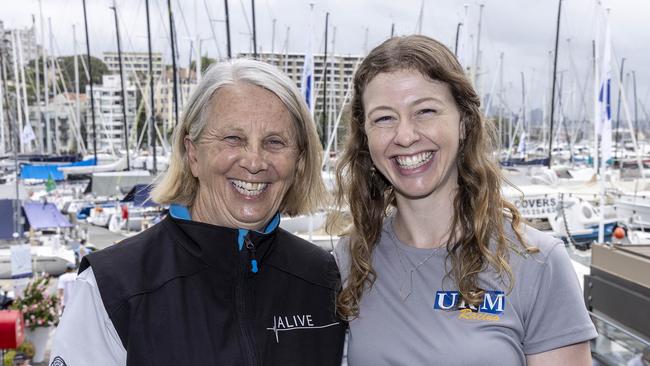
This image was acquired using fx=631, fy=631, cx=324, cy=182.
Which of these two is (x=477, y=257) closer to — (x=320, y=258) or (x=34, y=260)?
(x=320, y=258)

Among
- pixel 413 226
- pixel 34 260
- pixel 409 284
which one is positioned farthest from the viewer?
pixel 34 260

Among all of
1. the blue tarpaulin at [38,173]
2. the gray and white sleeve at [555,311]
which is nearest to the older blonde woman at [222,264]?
the gray and white sleeve at [555,311]

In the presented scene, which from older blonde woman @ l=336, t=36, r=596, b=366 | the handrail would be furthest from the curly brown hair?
the handrail

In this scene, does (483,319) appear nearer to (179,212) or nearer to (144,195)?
(179,212)

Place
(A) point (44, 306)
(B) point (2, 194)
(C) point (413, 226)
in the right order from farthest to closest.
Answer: (B) point (2, 194) → (A) point (44, 306) → (C) point (413, 226)

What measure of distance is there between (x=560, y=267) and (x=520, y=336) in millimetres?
298

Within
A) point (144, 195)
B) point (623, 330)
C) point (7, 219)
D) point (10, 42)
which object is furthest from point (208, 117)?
point (10, 42)

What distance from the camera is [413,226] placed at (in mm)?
2703

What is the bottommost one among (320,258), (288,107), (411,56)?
(320,258)

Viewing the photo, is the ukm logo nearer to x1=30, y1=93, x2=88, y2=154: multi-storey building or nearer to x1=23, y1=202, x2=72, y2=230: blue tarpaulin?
x1=23, y1=202, x2=72, y2=230: blue tarpaulin

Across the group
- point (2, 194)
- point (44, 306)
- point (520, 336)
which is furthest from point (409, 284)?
point (2, 194)

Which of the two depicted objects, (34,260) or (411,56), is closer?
(411,56)

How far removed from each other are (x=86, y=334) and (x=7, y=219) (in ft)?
51.7

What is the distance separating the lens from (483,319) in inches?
92.8
